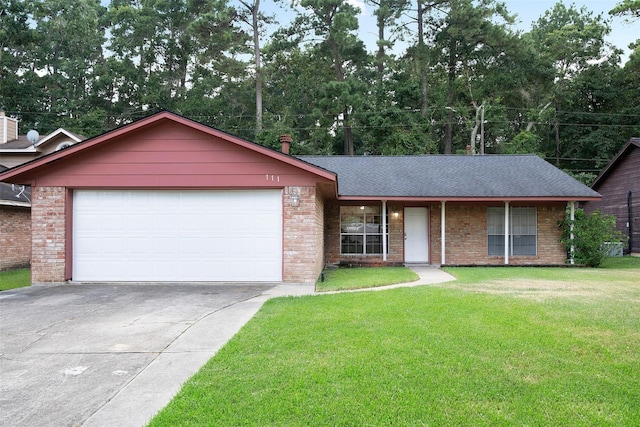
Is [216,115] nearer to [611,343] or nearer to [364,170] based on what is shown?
[364,170]

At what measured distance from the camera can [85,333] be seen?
5609 mm

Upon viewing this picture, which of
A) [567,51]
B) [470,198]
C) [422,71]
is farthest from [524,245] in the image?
[567,51]

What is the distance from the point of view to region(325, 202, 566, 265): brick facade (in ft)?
47.1

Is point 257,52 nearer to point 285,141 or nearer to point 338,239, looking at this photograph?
point 338,239

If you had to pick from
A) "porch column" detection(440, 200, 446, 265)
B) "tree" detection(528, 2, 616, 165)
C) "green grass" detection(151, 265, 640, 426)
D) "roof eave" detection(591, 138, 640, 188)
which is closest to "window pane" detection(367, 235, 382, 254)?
"porch column" detection(440, 200, 446, 265)

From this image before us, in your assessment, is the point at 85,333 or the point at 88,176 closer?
the point at 85,333

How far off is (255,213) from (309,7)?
24.2 m

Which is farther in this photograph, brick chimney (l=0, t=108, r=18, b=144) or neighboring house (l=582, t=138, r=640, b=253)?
brick chimney (l=0, t=108, r=18, b=144)

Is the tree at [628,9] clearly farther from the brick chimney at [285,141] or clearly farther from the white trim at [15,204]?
the white trim at [15,204]

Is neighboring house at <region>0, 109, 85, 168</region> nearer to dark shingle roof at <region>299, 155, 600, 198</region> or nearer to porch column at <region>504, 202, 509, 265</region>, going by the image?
dark shingle roof at <region>299, 155, 600, 198</region>

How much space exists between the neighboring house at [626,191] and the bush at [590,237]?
19.2 ft

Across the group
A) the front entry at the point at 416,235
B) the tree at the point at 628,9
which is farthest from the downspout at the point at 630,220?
the tree at the point at 628,9

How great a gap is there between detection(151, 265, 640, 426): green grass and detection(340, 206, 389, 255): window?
302 inches

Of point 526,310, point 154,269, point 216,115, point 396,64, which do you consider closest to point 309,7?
point 396,64
